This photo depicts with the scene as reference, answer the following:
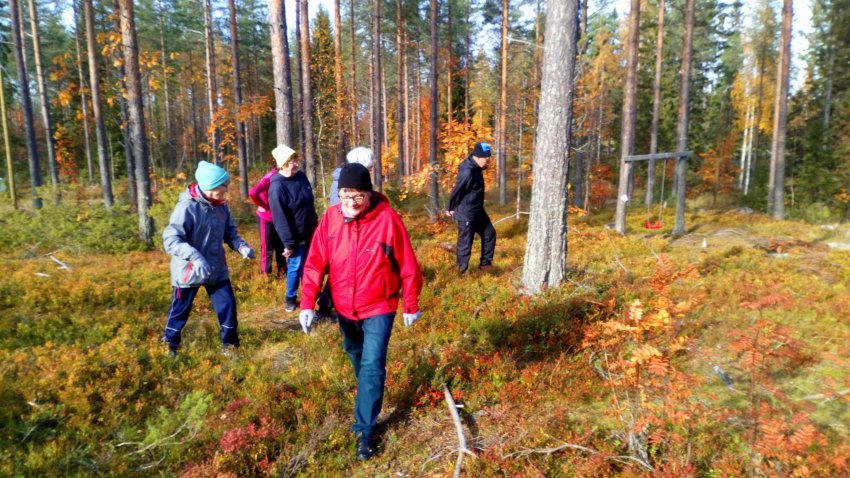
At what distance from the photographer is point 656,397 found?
3967mm

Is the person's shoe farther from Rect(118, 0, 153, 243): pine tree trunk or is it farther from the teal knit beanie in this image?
Rect(118, 0, 153, 243): pine tree trunk

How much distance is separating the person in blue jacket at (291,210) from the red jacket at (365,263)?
2.26 metres

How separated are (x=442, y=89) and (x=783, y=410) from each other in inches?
1231

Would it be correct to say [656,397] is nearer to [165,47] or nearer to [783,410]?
[783,410]

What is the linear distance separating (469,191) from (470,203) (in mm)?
212

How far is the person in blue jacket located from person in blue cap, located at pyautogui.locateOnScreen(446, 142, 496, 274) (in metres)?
2.65

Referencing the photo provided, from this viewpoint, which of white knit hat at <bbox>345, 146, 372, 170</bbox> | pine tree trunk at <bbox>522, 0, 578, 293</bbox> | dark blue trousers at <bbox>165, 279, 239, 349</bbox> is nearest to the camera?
dark blue trousers at <bbox>165, 279, 239, 349</bbox>

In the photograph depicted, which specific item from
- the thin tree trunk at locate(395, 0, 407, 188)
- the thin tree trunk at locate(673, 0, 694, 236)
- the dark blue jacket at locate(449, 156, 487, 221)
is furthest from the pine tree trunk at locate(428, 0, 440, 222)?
the thin tree trunk at locate(673, 0, 694, 236)

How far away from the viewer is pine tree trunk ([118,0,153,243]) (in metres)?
10.1

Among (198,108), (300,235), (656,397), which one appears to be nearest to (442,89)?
(198,108)

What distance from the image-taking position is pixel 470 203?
24.1ft

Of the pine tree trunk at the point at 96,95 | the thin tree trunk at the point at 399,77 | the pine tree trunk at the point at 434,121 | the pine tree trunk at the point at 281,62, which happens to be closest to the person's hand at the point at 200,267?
the pine tree trunk at the point at 281,62

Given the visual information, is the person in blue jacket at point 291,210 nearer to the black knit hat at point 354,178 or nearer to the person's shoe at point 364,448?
the black knit hat at point 354,178

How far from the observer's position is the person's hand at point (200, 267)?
407cm
